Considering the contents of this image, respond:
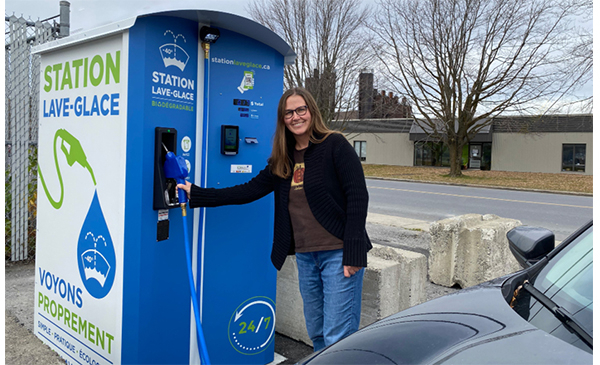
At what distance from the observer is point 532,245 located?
250 cm

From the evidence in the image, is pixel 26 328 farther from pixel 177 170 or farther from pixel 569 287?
pixel 569 287

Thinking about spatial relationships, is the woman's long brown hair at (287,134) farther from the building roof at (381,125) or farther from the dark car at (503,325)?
the building roof at (381,125)

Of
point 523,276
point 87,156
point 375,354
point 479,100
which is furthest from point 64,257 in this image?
point 479,100

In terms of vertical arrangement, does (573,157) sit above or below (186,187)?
above

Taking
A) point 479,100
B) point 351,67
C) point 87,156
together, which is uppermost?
point 351,67

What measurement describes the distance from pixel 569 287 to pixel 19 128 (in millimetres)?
5991

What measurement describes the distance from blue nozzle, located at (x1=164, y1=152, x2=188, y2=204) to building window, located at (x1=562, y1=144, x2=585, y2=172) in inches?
1205

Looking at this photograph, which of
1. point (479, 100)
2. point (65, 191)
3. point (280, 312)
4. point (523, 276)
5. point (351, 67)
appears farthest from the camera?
point (351, 67)

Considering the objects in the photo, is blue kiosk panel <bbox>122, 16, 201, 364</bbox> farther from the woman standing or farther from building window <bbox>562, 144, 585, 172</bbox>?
building window <bbox>562, 144, 585, 172</bbox>

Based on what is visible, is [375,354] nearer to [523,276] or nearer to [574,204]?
[523,276]

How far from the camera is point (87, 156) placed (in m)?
3.07

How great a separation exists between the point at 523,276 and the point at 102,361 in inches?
97.9

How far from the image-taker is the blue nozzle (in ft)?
9.18

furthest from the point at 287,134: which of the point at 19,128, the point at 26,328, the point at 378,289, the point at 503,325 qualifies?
the point at 19,128
